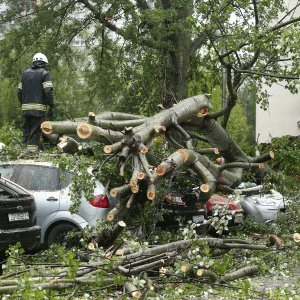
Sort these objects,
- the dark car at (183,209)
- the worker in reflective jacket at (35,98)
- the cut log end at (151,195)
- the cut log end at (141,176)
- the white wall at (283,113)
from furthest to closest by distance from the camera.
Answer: the white wall at (283,113) < the worker in reflective jacket at (35,98) < the dark car at (183,209) < the cut log end at (141,176) < the cut log end at (151,195)

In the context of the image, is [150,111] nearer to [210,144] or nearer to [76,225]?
[210,144]

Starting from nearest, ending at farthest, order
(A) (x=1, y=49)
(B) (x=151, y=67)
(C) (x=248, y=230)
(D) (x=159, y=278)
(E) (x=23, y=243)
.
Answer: (D) (x=159, y=278), (E) (x=23, y=243), (C) (x=248, y=230), (B) (x=151, y=67), (A) (x=1, y=49)

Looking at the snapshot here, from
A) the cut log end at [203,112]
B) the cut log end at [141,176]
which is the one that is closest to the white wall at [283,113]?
the cut log end at [203,112]

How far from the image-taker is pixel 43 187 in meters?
10.4

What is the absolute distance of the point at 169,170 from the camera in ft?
26.5

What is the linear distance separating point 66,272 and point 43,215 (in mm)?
4149

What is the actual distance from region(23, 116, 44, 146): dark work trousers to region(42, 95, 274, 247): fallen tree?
2536 millimetres

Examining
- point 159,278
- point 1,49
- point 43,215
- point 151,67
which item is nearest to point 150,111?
point 151,67

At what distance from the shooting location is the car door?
10.2 m

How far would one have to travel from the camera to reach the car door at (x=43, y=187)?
10.2m

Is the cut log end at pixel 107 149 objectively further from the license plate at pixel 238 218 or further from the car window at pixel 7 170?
the license plate at pixel 238 218

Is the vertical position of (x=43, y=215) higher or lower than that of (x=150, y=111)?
lower

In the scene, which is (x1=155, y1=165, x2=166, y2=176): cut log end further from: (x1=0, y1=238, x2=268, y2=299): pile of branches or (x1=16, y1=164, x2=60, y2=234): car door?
(x1=16, y1=164, x2=60, y2=234): car door

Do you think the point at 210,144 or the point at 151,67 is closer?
the point at 210,144
